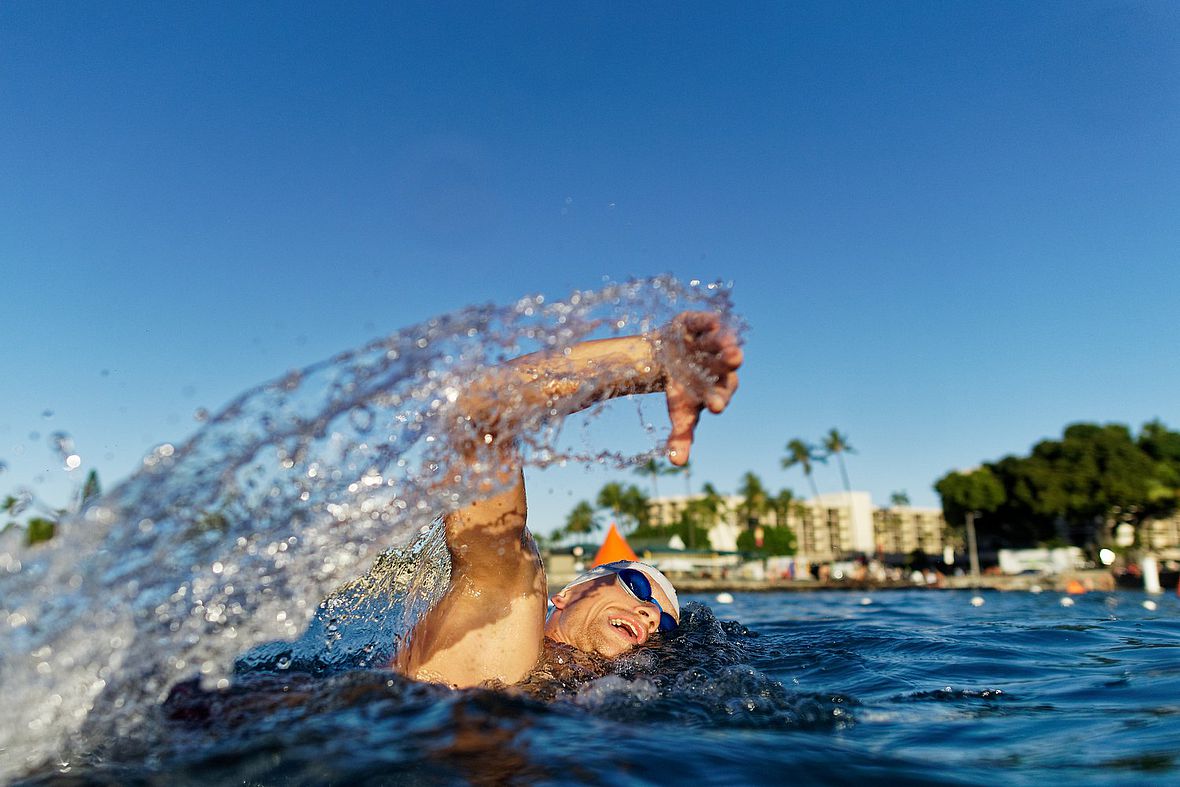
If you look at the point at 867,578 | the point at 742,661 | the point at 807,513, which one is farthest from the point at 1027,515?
the point at 742,661

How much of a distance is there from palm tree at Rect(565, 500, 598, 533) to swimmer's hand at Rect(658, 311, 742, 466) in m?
97.9

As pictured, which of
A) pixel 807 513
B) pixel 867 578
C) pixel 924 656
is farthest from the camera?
pixel 807 513

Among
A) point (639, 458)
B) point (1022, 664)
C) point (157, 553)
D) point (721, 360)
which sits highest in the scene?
point (721, 360)

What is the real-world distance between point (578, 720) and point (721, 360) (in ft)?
4.37

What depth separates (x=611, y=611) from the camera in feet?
15.1

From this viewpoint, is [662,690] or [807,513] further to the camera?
[807,513]

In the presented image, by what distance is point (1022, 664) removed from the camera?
16.4ft

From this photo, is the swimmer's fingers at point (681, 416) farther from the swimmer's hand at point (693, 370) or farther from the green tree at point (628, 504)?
the green tree at point (628, 504)

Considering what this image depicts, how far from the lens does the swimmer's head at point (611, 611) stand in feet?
14.8

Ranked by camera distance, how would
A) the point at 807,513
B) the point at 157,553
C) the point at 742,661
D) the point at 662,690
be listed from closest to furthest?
the point at 157,553 < the point at 662,690 < the point at 742,661 < the point at 807,513

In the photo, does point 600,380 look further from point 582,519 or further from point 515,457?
point 582,519

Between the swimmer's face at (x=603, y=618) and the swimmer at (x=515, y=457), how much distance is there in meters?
1.08

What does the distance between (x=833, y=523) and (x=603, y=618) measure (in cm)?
12632

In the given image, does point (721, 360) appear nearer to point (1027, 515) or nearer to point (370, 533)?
point (370, 533)
